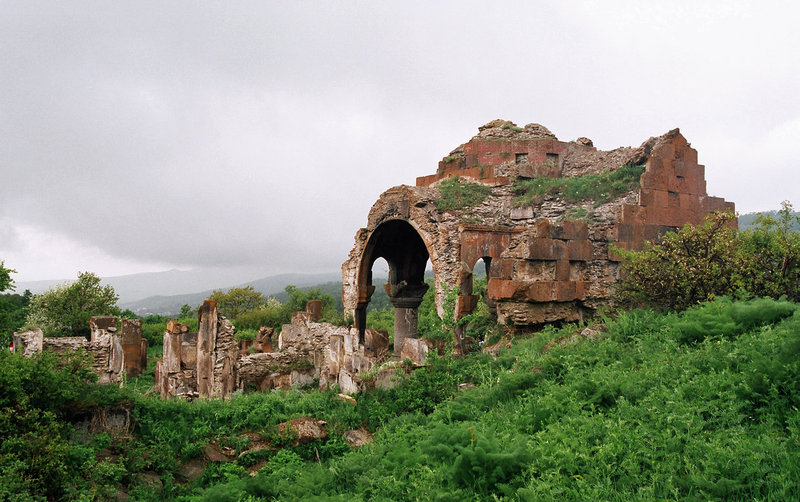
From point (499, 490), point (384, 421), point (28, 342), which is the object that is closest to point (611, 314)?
point (384, 421)

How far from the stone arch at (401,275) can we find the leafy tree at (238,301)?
18739 millimetres

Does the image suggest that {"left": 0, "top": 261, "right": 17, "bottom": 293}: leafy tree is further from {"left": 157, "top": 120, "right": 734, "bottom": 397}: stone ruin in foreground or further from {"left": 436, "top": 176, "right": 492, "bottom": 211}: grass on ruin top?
{"left": 436, "top": 176, "right": 492, "bottom": 211}: grass on ruin top

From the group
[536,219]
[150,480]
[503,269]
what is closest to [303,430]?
[150,480]

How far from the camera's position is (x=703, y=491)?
2.69m

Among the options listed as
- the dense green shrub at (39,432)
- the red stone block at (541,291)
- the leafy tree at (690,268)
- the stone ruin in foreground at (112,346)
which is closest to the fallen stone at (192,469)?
the dense green shrub at (39,432)

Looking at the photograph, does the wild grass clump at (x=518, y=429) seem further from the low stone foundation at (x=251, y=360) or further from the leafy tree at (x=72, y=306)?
the leafy tree at (x=72, y=306)

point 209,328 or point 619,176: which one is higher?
point 619,176

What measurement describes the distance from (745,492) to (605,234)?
6.64 meters

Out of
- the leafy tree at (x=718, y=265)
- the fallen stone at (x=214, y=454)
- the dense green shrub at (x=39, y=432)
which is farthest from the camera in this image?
the leafy tree at (x=718, y=265)

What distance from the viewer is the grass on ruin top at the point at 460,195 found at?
Answer: 1066cm

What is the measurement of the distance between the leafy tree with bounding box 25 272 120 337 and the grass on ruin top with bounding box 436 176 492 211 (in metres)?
20.3

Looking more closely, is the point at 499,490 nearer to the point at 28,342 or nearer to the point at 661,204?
the point at 661,204

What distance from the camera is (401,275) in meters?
15.3

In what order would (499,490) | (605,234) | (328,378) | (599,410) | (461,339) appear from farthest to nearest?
(328,378), (461,339), (605,234), (599,410), (499,490)
